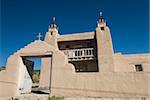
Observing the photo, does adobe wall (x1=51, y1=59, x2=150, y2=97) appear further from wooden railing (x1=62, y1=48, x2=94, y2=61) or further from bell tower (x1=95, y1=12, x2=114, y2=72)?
wooden railing (x1=62, y1=48, x2=94, y2=61)

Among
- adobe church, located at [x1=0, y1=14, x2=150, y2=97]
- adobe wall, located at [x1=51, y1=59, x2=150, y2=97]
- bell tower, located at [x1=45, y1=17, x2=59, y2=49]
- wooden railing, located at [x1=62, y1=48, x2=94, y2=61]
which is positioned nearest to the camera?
adobe wall, located at [x1=51, y1=59, x2=150, y2=97]

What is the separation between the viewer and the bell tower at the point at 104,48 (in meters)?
21.7

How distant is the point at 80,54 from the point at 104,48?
3.90 metres

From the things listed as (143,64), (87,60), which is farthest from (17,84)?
(143,64)

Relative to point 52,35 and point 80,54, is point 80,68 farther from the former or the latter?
point 52,35

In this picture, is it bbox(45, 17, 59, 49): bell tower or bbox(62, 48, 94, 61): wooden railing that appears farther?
bbox(45, 17, 59, 49): bell tower

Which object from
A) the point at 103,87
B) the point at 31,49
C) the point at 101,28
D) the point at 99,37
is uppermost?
the point at 101,28

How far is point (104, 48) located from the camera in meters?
22.6

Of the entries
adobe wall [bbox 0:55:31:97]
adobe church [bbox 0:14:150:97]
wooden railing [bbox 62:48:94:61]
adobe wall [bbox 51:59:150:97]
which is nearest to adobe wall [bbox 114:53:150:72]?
adobe church [bbox 0:14:150:97]

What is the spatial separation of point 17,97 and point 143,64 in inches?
693

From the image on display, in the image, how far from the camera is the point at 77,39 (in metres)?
25.3

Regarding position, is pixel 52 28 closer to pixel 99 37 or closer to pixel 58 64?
pixel 99 37

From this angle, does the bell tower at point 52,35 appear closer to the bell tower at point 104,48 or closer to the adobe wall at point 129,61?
the bell tower at point 104,48

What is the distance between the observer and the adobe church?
42.8ft
